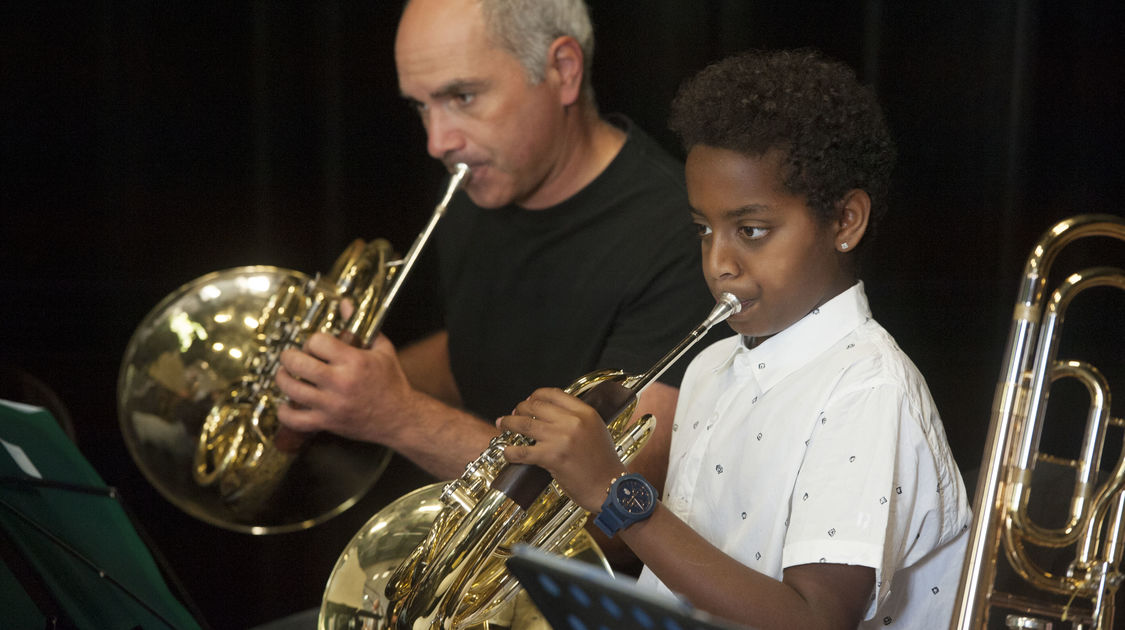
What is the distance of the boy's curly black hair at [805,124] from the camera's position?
1159 millimetres

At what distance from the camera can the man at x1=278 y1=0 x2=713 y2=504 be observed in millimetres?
1694

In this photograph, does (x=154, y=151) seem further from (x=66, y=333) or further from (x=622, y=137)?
(x=622, y=137)

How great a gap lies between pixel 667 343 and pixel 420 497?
1.52 ft

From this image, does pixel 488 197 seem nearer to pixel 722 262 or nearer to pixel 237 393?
pixel 237 393

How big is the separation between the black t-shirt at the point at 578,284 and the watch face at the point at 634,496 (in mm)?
577

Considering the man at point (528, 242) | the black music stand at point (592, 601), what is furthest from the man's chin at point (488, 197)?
the black music stand at point (592, 601)

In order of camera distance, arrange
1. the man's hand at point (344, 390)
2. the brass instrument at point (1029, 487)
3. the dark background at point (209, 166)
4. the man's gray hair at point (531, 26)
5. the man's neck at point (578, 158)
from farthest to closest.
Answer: the dark background at point (209, 166) → the man's neck at point (578, 158) → the man's gray hair at point (531, 26) → the man's hand at point (344, 390) → the brass instrument at point (1029, 487)

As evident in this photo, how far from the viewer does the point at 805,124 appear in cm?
117

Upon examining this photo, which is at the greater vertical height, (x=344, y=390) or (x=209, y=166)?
(x=209, y=166)

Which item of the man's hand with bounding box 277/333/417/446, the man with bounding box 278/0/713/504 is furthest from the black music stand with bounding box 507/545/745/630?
the man's hand with bounding box 277/333/417/446

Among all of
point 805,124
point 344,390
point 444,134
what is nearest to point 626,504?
point 805,124

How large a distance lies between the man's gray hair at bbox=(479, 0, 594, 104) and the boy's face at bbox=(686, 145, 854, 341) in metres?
0.68

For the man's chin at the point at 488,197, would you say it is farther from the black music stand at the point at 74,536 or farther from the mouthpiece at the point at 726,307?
the black music stand at the point at 74,536

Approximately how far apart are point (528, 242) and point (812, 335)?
0.82 meters
